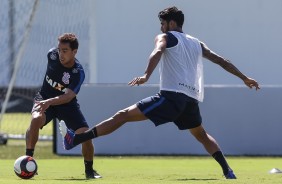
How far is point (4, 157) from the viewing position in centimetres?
1812

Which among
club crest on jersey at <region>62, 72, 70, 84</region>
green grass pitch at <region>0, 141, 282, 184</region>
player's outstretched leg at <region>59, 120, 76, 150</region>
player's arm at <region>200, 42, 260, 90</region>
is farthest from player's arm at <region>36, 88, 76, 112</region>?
player's arm at <region>200, 42, 260, 90</region>

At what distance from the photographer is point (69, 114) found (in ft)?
42.6

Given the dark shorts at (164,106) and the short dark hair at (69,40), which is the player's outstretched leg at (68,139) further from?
the short dark hair at (69,40)

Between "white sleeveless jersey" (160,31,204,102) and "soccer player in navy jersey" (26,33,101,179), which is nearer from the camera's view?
"white sleeveless jersey" (160,31,204,102)

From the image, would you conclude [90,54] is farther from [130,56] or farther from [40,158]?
[40,158]

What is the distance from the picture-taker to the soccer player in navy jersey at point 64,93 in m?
12.6

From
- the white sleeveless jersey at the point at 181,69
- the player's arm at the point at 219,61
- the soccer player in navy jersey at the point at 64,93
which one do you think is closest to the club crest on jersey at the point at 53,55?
the soccer player in navy jersey at the point at 64,93

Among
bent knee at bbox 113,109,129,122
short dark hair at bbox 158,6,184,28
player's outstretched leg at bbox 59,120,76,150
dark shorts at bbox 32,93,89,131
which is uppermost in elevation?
short dark hair at bbox 158,6,184,28

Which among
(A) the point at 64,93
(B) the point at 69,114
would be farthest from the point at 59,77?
(B) the point at 69,114

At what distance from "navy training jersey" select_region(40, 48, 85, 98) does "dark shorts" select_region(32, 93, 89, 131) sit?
0.18m

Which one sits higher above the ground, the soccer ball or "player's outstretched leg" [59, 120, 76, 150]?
"player's outstretched leg" [59, 120, 76, 150]

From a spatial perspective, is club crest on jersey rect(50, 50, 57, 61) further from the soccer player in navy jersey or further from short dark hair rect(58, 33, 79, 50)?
short dark hair rect(58, 33, 79, 50)

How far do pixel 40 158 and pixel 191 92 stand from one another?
676cm

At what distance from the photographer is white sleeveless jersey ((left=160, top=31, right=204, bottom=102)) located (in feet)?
38.9
